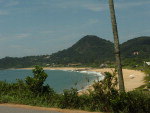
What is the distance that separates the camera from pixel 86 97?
1048 cm

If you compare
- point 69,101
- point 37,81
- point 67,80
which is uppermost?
point 37,81

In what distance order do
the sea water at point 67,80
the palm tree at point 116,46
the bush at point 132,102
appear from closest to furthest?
the bush at point 132,102
the palm tree at point 116,46
the sea water at point 67,80

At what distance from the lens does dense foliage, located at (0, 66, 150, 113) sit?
8.95m

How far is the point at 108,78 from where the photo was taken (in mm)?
10031

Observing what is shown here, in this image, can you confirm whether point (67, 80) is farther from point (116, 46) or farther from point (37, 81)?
point (116, 46)

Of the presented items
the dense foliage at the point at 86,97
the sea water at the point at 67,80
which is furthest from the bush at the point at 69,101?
the sea water at the point at 67,80

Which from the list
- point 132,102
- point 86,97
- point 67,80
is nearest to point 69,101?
point 86,97

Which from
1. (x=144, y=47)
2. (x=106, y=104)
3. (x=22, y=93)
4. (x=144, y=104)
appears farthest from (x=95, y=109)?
(x=144, y=47)

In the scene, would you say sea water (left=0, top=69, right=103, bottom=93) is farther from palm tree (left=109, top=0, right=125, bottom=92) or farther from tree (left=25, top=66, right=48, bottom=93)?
palm tree (left=109, top=0, right=125, bottom=92)

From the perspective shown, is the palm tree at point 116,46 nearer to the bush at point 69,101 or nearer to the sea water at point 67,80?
the bush at point 69,101

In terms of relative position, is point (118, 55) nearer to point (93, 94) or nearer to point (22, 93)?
point (93, 94)

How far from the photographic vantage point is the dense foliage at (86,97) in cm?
895

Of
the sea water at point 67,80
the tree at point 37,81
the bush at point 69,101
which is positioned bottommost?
the sea water at point 67,80

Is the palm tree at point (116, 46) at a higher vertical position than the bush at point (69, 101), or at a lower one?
higher
